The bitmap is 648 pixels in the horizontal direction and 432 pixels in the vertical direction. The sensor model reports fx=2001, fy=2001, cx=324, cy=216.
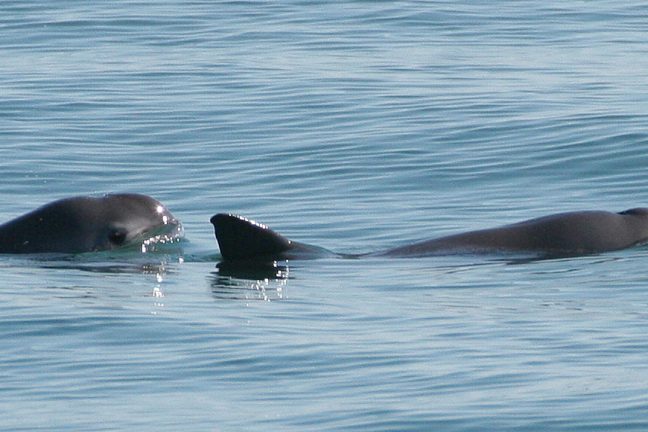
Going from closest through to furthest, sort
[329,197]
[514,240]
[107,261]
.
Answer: [514,240] < [107,261] < [329,197]

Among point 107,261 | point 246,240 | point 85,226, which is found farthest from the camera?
point 85,226

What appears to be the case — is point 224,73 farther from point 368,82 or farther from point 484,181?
point 484,181

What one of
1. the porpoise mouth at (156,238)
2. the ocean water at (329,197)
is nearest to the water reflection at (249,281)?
the ocean water at (329,197)

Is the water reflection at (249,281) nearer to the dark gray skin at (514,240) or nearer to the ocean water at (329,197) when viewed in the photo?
the ocean water at (329,197)

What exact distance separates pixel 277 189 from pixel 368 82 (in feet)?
23.0

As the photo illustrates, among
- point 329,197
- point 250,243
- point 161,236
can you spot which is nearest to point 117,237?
point 161,236

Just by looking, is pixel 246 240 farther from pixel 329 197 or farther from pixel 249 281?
pixel 329 197

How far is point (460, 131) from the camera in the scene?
22.8 metres

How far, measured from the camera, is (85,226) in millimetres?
16078

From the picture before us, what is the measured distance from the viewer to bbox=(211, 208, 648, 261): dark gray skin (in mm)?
15266

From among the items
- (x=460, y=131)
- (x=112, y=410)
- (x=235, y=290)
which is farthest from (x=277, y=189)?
(x=112, y=410)

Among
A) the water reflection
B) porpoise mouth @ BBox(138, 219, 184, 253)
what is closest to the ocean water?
the water reflection

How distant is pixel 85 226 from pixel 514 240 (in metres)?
3.44

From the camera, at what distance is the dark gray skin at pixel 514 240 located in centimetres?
1527
